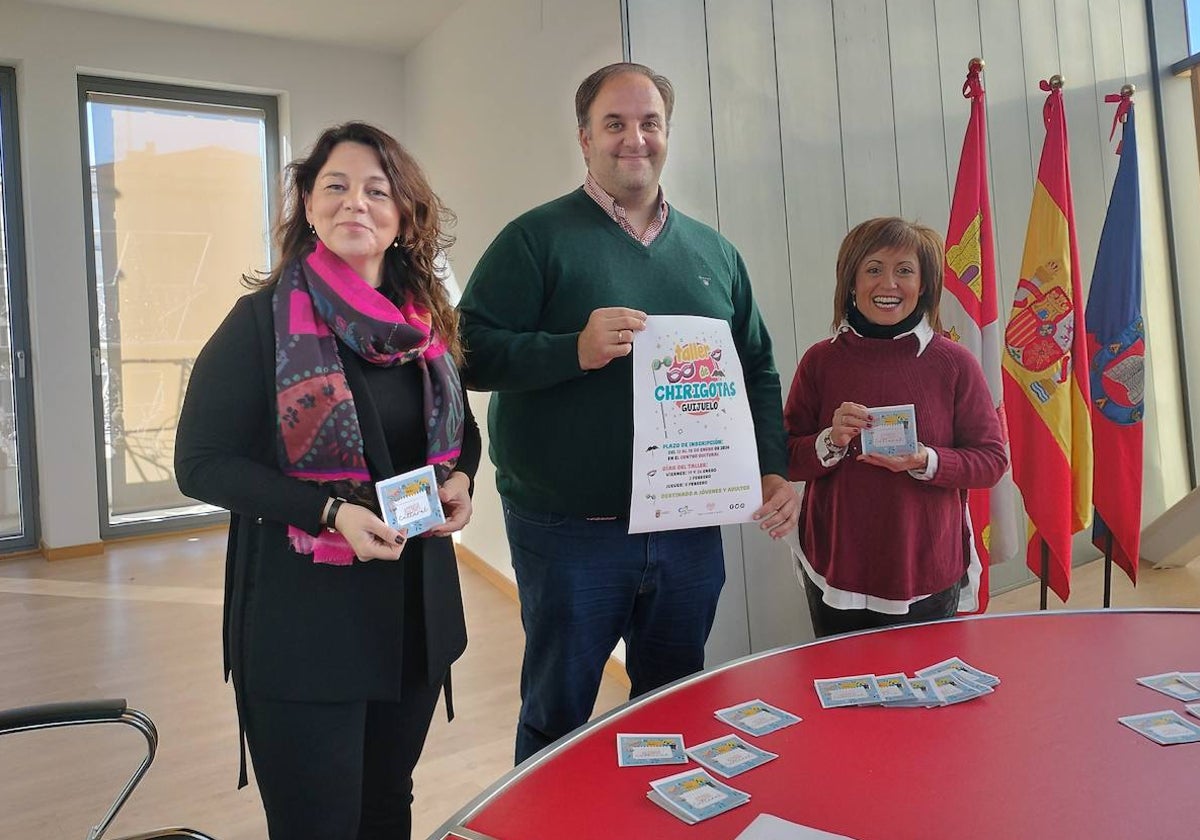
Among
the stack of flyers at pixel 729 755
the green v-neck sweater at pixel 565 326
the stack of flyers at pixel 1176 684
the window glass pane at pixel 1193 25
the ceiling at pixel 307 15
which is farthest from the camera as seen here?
the ceiling at pixel 307 15

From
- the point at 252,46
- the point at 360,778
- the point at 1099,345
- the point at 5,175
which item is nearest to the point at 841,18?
the point at 1099,345

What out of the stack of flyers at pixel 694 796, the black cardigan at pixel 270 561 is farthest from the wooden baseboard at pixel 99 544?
the stack of flyers at pixel 694 796

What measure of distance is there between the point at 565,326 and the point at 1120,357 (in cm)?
228

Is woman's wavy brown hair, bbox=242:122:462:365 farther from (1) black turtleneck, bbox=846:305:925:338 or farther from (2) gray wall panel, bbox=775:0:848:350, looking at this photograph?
(2) gray wall panel, bbox=775:0:848:350

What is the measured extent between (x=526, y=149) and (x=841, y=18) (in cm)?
146

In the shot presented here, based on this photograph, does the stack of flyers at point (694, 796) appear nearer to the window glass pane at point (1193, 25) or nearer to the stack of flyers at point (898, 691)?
the stack of flyers at point (898, 691)

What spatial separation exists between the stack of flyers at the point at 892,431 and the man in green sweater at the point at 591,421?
7.7 inches

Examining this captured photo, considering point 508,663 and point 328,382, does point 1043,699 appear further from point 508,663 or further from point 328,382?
point 508,663

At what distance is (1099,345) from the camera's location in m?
2.98

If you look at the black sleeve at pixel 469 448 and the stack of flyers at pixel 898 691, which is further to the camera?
the black sleeve at pixel 469 448

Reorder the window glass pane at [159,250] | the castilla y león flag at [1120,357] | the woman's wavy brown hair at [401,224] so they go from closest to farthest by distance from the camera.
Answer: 1. the woman's wavy brown hair at [401,224]
2. the castilla y león flag at [1120,357]
3. the window glass pane at [159,250]

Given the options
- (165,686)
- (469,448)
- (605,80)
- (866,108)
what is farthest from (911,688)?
(165,686)

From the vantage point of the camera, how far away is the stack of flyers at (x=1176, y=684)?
1064mm

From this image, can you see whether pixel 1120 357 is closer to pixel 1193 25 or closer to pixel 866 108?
pixel 866 108
